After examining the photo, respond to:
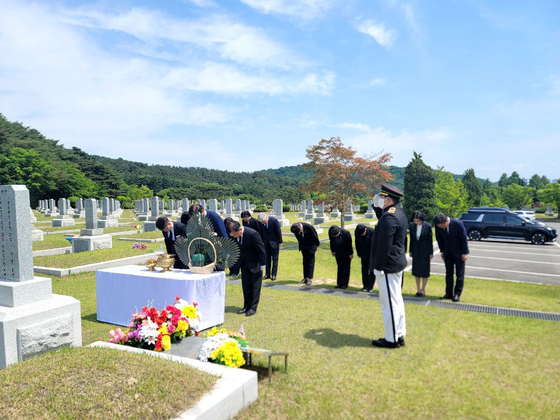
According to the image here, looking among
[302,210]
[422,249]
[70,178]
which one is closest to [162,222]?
[422,249]

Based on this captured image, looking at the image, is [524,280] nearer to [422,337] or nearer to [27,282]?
[422,337]

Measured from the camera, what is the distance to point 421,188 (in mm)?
26250

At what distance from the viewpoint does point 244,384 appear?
3.50 meters

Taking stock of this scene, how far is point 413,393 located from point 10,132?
72.8 meters

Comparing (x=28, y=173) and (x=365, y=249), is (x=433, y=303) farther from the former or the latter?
(x=28, y=173)

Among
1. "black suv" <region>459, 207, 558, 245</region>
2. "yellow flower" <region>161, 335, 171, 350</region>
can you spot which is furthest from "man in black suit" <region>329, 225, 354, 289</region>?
"black suv" <region>459, 207, 558, 245</region>

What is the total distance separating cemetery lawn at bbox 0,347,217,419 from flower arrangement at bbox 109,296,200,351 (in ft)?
1.86

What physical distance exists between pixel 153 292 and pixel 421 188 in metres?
23.8

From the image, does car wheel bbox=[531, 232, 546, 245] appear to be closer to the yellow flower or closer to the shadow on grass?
the shadow on grass

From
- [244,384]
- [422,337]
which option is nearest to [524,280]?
[422,337]

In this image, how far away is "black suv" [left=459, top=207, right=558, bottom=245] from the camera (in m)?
18.9

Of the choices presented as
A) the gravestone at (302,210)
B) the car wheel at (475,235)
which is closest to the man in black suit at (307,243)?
the car wheel at (475,235)

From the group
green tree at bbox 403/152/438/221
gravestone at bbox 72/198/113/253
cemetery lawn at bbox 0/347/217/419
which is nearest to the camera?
cemetery lawn at bbox 0/347/217/419

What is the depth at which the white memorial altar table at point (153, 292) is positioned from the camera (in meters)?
5.62
